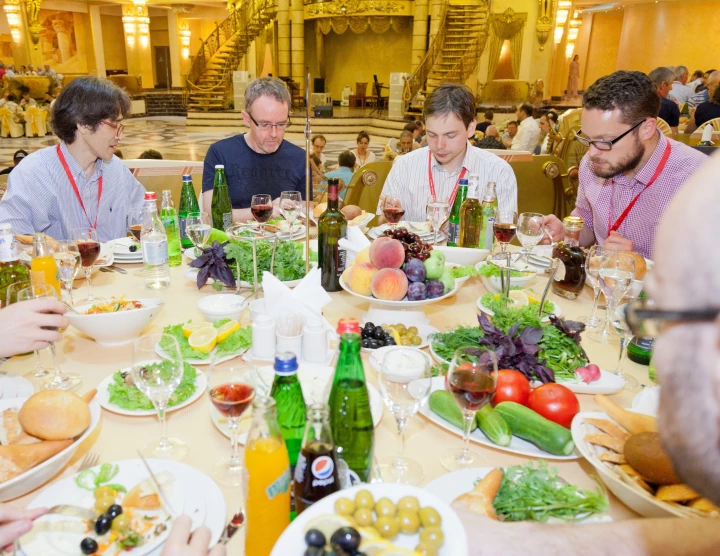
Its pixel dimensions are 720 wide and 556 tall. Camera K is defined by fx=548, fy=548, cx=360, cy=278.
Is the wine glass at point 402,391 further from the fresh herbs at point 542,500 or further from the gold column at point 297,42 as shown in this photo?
the gold column at point 297,42

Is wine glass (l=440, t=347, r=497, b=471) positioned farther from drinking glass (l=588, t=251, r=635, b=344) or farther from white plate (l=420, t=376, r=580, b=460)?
drinking glass (l=588, t=251, r=635, b=344)

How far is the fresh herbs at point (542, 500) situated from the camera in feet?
3.19

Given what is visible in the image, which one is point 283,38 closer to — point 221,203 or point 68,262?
point 221,203

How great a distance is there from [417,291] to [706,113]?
783cm

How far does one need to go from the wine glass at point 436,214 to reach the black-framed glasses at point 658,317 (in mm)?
2035

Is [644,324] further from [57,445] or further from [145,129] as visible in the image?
[145,129]

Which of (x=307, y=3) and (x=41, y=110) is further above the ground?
(x=307, y=3)

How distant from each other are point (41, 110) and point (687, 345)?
16.8 metres

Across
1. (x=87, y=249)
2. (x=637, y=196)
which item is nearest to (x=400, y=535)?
(x=87, y=249)

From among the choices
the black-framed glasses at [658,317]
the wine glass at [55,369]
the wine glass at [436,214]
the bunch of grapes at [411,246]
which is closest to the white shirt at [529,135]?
the wine glass at [436,214]

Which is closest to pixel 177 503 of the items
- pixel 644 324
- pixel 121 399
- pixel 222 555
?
pixel 222 555

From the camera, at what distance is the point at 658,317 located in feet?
1.58

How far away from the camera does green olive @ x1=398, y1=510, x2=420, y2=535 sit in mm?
797

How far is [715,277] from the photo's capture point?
0.45 metres
